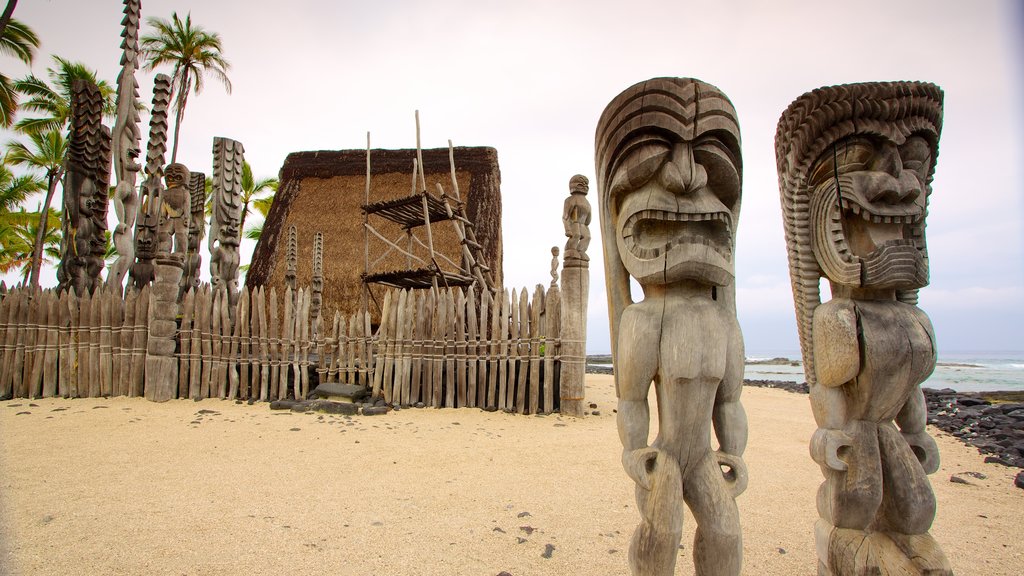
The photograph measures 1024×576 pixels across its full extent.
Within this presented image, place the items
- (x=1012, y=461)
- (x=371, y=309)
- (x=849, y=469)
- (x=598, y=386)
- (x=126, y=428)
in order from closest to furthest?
(x=849, y=469)
(x=1012, y=461)
(x=126, y=428)
(x=598, y=386)
(x=371, y=309)

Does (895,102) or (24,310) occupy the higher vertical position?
(895,102)

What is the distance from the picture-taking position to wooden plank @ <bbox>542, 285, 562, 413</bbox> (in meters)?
6.86

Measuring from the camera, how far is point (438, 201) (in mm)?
9391

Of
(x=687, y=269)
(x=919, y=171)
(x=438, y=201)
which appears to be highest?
(x=438, y=201)

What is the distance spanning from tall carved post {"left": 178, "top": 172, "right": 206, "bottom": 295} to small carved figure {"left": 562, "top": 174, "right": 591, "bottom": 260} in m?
7.07

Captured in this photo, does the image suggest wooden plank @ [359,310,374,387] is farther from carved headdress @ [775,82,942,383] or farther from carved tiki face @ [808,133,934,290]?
carved tiki face @ [808,133,934,290]

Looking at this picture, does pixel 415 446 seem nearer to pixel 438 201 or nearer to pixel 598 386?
pixel 438 201

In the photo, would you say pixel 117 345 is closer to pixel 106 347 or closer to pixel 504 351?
pixel 106 347

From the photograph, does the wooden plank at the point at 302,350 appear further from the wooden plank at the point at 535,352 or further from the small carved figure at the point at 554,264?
the small carved figure at the point at 554,264

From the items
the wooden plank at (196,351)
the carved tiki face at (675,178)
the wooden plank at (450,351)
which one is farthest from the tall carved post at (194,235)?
the carved tiki face at (675,178)

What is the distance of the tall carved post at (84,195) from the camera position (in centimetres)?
864

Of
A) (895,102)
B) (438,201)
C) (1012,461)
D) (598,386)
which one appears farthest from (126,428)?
(1012,461)

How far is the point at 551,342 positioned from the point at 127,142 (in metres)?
8.83

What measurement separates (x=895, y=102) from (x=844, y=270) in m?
0.79
